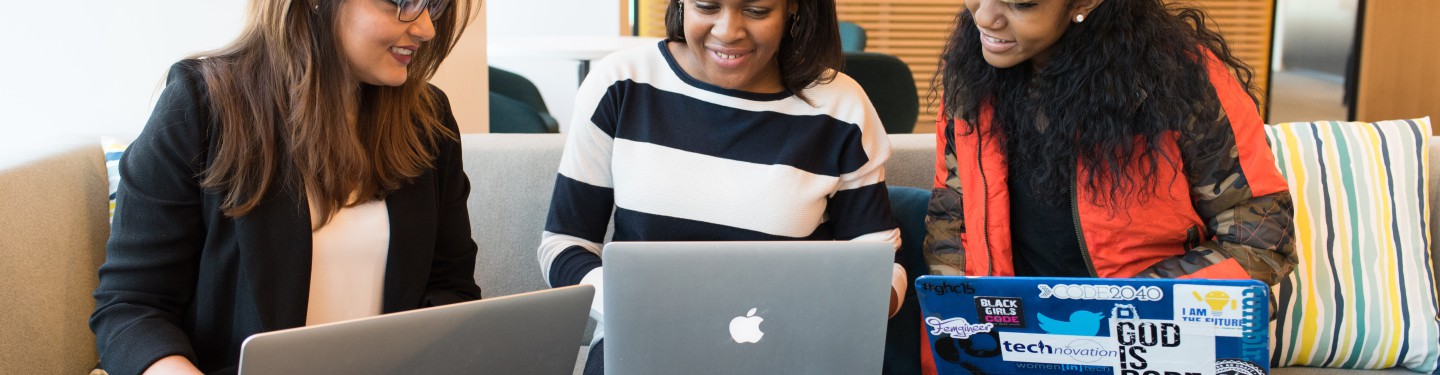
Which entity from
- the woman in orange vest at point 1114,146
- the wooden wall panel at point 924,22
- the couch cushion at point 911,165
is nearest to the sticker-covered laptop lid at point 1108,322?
the woman in orange vest at point 1114,146

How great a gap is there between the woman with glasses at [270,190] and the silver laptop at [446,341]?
39 centimetres

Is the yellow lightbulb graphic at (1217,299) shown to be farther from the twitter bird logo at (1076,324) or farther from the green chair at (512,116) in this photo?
the green chair at (512,116)

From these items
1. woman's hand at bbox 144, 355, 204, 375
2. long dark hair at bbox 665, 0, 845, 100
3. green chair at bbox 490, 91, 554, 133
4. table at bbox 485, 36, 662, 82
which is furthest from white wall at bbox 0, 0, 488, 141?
green chair at bbox 490, 91, 554, 133

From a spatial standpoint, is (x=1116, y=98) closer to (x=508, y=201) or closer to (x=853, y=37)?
(x=508, y=201)

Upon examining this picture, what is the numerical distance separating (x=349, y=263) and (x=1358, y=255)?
1707 millimetres

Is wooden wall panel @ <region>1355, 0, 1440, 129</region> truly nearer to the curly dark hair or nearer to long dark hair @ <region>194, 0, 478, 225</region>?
the curly dark hair

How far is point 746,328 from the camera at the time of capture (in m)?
1.31

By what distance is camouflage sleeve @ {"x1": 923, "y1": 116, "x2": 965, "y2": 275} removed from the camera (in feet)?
6.06

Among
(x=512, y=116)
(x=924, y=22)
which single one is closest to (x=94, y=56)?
(x=512, y=116)

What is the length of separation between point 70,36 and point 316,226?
2.67 ft

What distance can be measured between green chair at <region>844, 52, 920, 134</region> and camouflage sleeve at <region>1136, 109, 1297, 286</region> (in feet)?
6.30

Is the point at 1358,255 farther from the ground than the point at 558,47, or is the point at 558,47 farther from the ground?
the point at 558,47

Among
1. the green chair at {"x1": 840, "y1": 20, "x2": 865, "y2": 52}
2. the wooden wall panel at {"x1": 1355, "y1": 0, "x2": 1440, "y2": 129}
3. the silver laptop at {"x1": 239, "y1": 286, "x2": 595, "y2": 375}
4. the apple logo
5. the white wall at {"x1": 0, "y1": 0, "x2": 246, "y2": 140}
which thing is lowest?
the wooden wall panel at {"x1": 1355, "y1": 0, "x2": 1440, "y2": 129}

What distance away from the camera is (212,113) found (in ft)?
4.58
